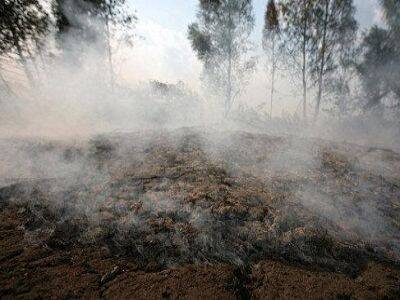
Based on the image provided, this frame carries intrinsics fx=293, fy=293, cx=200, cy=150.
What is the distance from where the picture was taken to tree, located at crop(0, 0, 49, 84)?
12.3m

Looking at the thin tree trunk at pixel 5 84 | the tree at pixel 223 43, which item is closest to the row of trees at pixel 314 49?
the tree at pixel 223 43

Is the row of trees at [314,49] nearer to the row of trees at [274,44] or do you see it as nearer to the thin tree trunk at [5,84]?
the row of trees at [274,44]

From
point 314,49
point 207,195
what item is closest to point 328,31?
point 314,49

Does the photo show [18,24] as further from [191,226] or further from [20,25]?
[191,226]

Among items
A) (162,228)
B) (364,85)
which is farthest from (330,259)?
(364,85)

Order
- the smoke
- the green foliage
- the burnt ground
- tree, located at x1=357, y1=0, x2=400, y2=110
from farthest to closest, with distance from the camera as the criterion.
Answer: tree, located at x1=357, y1=0, x2=400, y2=110 → the green foliage → the smoke → the burnt ground

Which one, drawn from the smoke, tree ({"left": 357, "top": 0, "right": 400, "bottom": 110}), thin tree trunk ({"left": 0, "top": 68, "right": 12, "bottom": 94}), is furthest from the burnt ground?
tree ({"left": 357, "top": 0, "right": 400, "bottom": 110})

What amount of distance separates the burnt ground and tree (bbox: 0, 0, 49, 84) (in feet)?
27.4

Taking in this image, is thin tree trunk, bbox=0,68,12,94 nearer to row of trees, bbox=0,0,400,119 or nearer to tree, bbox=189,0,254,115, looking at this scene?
row of trees, bbox=0,0,400,119

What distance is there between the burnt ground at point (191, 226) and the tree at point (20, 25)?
27.4 feet

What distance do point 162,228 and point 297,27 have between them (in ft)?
49.3

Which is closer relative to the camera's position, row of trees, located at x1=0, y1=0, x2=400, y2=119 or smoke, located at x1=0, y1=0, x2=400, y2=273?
smoke, located at x1=0, y1=0, x2=400, y2=273

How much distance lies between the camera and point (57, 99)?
15.1 meters

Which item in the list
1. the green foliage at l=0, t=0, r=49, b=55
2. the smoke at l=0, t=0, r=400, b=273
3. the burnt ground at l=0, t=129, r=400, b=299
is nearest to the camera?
the burnt ground at l=0, t=129, r=400, b=299
